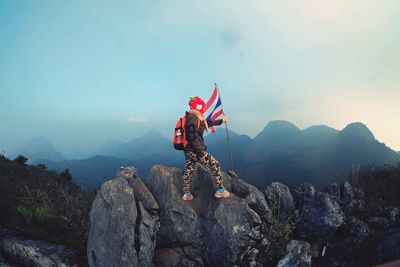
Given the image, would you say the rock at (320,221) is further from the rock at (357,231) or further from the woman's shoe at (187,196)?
the woman's shoe at (187,196)

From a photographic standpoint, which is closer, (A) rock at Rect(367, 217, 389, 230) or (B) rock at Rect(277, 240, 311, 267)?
(B) rock at Rect(277, 240, 311, 267)

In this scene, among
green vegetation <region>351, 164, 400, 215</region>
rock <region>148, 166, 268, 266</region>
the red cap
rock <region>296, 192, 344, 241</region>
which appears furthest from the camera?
green vegetation <region>351, 164, 400, 215</region>

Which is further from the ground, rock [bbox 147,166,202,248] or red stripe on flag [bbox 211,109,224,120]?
red stripe on flag [bbox 211,109,224,120]

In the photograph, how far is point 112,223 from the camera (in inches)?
329

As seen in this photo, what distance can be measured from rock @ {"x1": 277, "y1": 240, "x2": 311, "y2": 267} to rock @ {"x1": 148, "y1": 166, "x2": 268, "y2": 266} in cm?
85

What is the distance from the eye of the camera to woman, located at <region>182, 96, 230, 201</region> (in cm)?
958

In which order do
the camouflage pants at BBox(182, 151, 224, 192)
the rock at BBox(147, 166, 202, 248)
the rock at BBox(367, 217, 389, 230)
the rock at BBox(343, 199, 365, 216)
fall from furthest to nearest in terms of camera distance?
the rock at BBox(343, 199, 365, 216)
the rock at BBox(367, 217, 389, 230)
the camouflage pants at BBox(182, 151, 224, 192)
the rock at BBox(147, 166, 202, 248)

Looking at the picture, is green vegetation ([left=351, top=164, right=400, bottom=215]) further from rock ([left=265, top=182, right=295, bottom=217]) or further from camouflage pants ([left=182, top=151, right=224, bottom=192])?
camouflage pants ([left=182, top=151, right=224, bottom=192])

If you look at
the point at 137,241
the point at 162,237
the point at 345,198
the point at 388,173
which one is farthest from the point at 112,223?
the point at 388,173

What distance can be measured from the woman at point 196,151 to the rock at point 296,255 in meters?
2.32

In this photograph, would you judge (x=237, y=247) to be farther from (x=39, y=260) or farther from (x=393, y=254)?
(x=39, y=260)

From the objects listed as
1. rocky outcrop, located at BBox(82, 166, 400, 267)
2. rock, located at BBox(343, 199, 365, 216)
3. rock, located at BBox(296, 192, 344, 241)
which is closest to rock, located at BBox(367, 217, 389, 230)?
rocky outcrop, located at BBox(82, 166, 400, 267)

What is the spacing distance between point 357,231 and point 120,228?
24.8 ft

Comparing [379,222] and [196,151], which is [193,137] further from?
[379,222]
